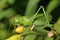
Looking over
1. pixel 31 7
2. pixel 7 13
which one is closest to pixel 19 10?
pixel 7 13

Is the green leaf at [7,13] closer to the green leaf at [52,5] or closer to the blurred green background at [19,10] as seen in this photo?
the blurred green background at [19,10]

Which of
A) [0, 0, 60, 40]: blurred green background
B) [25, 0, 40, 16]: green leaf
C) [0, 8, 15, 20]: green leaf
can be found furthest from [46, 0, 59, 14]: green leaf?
[0, 8, 15, 20]: green leaf

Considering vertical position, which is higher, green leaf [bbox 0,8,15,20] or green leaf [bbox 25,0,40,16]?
green leaf [bbox 0,8,15,20]

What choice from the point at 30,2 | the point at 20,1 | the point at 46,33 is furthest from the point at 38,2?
the point at 46,33

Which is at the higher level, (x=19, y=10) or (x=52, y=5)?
(x=19, y=10)

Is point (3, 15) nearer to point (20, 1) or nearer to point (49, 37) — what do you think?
point (20, 1)

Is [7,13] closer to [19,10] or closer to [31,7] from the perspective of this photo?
[19,10]

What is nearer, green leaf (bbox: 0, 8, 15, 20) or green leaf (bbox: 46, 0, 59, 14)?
green leaf (bbox: 46, 0, 59, 14)

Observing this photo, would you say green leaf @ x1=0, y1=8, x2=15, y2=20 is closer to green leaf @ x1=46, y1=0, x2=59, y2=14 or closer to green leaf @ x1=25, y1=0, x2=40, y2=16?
green leaf @ x1=25, y1=0, x2=40, y2=16

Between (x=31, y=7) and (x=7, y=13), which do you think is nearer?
(x=31, y=7)
